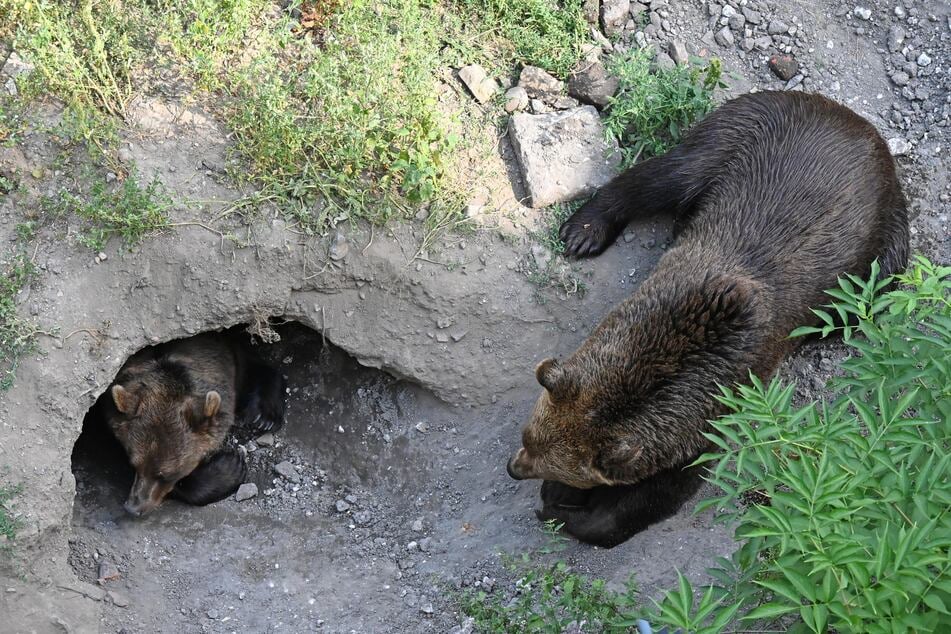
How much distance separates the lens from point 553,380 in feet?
19.2

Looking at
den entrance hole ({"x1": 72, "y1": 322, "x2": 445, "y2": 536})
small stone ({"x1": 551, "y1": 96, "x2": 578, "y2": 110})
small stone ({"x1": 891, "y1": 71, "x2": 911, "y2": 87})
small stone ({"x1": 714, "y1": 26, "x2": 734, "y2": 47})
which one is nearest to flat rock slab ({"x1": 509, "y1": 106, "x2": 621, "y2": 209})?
small stone ({"x1": 551, "y1": 96, "x2": 578, "y2": 110})

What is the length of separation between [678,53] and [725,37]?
56 centimetres

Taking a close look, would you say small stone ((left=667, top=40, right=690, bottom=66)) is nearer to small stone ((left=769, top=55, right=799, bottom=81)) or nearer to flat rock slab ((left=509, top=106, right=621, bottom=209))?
small stone ((left=769, top=55, right=799, bottom=81))

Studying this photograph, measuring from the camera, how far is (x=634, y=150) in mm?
7324

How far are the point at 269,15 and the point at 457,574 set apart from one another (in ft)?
14.2

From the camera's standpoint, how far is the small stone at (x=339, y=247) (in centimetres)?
641

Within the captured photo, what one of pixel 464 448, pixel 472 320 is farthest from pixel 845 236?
pixel 464 448

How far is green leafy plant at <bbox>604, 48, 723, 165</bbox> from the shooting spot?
7.26 meters

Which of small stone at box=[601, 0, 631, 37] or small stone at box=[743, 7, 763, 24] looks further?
small stone at box=[743, 7, 763, 24]

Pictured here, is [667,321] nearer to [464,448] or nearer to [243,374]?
[464,448]

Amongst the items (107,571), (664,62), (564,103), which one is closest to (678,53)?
(664,62)

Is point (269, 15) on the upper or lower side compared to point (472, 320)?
upper

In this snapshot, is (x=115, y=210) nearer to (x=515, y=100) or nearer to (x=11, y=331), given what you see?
(x=11, y=331)

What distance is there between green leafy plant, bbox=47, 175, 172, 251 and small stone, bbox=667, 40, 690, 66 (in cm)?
427
